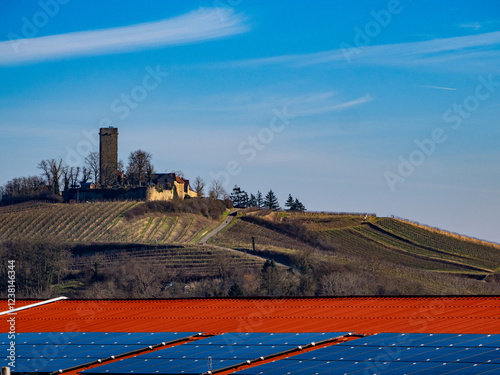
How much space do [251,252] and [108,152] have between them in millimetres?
46976

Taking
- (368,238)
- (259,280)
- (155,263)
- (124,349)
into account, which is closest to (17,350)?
(124,349)

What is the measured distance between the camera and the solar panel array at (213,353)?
13414mm

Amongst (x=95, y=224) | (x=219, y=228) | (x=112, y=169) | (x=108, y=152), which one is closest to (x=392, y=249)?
(x=219, y=228)

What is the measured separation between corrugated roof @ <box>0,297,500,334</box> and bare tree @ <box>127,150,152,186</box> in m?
102

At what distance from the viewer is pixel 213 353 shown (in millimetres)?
14305

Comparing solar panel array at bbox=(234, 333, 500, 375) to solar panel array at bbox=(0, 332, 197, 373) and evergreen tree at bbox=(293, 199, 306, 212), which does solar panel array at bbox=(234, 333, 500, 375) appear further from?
evergreen tree at bbox=(293, 199, 306, 212)

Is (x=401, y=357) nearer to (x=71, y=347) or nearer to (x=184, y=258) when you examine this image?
(x=71, y=347)

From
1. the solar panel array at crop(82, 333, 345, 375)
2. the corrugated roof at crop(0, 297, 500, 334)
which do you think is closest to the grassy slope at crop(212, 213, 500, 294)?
the corrugated roof at crop(0, 297, 500, 334)

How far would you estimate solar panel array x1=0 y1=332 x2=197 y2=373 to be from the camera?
1466 cm

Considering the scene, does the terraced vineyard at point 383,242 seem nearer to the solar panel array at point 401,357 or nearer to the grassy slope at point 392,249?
the grassy slope at point 392,249

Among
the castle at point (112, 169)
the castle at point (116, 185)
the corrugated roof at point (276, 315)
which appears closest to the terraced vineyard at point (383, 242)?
the castle at point (116, 185)

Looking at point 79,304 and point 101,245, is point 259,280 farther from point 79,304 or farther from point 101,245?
point 79,304

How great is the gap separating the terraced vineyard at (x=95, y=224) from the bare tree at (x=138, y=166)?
14044 mm

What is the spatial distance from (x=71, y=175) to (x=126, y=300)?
103m
